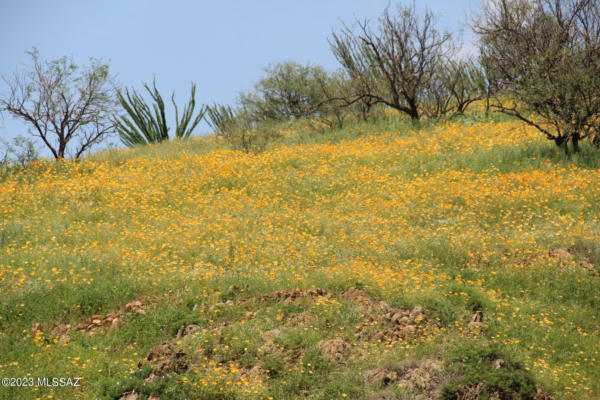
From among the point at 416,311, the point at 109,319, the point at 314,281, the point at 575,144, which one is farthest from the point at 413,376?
the point at 575,144

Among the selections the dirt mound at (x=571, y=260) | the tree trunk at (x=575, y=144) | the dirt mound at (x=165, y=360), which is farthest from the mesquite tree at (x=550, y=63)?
the dirt mound at (x=165, y=360)

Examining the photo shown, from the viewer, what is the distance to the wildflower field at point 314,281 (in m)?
6.00

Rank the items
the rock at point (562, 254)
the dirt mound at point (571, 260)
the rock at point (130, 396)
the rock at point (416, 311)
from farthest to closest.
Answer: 1. the rock at point (562, 254)
2. the dirt mound at point (571, 260)
3. the rock at point (416, 311)
4. the rock at point (130, 396)

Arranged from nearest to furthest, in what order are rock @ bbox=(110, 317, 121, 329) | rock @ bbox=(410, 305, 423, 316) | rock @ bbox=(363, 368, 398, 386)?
rock @ bbox=(363, 368, 398, 386), rock @ bbox=(410, 305, 423, 316), rock @ bbox=(110, 317, 121, 329)

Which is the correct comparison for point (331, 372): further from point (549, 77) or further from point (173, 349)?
point (549, 77)

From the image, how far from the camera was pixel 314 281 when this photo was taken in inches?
326

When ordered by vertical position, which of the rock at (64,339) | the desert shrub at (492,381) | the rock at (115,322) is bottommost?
the desert shrub at (492,381)

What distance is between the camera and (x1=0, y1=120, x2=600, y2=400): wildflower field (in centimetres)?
600

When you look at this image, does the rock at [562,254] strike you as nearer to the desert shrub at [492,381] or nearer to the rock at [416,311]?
the rock at [416,311]

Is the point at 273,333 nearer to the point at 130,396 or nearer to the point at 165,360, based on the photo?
the point at 165,360

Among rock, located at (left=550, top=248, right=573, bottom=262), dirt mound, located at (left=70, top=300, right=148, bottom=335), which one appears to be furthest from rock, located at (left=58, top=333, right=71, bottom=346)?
rock, located at (left=550, top=248, right=573, bottom=262)

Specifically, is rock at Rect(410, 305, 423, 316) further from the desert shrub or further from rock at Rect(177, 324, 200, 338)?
rock at Rect(177, 324, 200, 338)

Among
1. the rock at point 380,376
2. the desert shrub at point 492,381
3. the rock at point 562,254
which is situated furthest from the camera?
the rock at point 562,254

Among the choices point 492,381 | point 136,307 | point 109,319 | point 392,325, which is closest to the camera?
point 492,381
